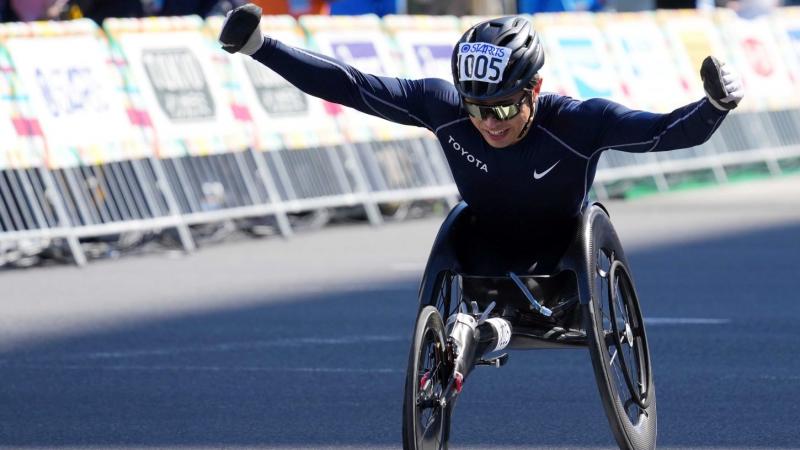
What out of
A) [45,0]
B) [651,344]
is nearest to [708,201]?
[45,0]

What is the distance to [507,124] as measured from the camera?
564 centimetres

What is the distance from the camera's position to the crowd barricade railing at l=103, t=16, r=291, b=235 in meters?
13.9

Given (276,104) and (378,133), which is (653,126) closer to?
(276,104)

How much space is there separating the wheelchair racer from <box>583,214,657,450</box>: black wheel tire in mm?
206

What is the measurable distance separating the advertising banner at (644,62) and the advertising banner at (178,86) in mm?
5547

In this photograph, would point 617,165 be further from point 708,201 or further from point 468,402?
point 468,402

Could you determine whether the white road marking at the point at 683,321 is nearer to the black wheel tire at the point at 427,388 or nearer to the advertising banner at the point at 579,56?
the black wheel tire at the point at 427,388

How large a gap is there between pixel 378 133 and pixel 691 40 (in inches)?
217

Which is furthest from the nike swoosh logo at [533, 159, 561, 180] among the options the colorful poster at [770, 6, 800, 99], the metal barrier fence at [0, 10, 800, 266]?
the colorful poster at [770, 6, 800, 99]

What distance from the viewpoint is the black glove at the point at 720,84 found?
→ 5203mm

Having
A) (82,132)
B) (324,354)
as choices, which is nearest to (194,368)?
(324,354)

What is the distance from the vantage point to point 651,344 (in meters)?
9.18

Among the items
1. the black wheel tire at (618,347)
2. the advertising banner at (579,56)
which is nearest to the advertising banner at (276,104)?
the advertising banner at (579,56)

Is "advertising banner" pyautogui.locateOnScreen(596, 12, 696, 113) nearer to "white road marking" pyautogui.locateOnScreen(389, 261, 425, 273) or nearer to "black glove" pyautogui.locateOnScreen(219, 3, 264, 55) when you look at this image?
"white road marking" pyautogui.locateOnScreen(389, 261, 425, 273)
